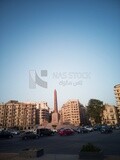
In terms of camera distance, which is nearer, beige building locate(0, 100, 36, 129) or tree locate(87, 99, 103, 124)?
tree locate(87, 99, 103, 124)

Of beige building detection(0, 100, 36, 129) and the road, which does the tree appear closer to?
beige building detection(0, 100, 36, 129)

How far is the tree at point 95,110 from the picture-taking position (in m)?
84.2

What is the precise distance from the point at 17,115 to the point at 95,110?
56.9 meters

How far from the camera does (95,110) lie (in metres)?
84.4

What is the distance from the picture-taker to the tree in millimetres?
84188

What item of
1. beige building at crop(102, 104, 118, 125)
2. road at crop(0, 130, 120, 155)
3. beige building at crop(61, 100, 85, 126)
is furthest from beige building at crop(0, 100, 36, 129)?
road at crop(0, 130, 120, 155)

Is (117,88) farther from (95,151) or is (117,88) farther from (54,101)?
(95,151)

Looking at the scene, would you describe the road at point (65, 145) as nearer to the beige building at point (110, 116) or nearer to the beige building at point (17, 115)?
the beige building at point (110, 116)

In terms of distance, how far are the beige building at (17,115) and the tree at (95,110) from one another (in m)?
47.2

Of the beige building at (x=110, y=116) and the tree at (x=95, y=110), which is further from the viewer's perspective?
the beige building at (x=110, y=116)

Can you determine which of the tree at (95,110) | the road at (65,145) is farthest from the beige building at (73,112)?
the road at (65,145)

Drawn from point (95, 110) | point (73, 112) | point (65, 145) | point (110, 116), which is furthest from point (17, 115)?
point (65, 145)

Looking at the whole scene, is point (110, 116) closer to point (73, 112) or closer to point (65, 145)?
point (73, 112)

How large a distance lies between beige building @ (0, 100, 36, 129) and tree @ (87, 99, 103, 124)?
47.2 metres
